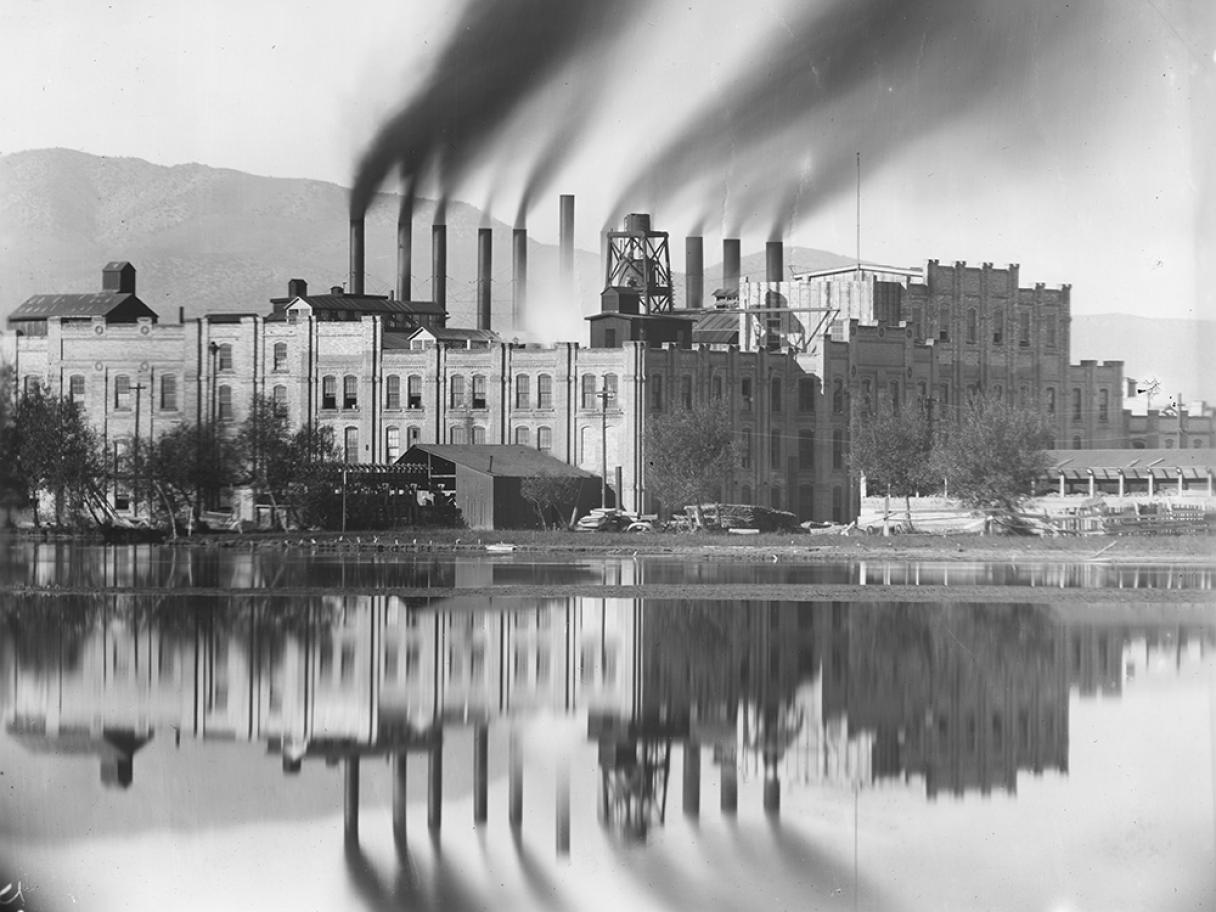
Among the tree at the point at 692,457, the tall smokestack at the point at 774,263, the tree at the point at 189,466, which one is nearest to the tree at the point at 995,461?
the tree at the point at 692,457

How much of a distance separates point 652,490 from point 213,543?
3200cm

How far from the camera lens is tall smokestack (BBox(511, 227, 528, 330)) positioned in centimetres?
8689

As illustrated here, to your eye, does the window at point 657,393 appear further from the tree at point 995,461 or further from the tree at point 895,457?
the tree at point 995,461

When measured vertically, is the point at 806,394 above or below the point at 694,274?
below

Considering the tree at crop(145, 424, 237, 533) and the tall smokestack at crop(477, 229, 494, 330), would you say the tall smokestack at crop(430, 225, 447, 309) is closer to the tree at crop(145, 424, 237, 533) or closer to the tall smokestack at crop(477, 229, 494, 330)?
the tall smokestack at crop(477, 229, 494, 330)

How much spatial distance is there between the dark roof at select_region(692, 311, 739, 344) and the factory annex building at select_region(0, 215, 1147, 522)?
3.9 inches

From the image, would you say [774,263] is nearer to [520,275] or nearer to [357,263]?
[520,275]

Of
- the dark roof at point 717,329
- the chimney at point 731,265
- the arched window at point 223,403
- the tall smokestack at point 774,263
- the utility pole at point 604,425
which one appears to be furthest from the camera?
the chimney at point 731,265

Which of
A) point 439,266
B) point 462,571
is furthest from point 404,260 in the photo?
point 462,571

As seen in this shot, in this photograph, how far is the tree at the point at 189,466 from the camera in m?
26.0

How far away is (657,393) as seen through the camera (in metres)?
70.4

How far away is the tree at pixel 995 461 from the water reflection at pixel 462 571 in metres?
13.4

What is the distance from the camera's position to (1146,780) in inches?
523

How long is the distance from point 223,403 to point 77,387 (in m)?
14.0
